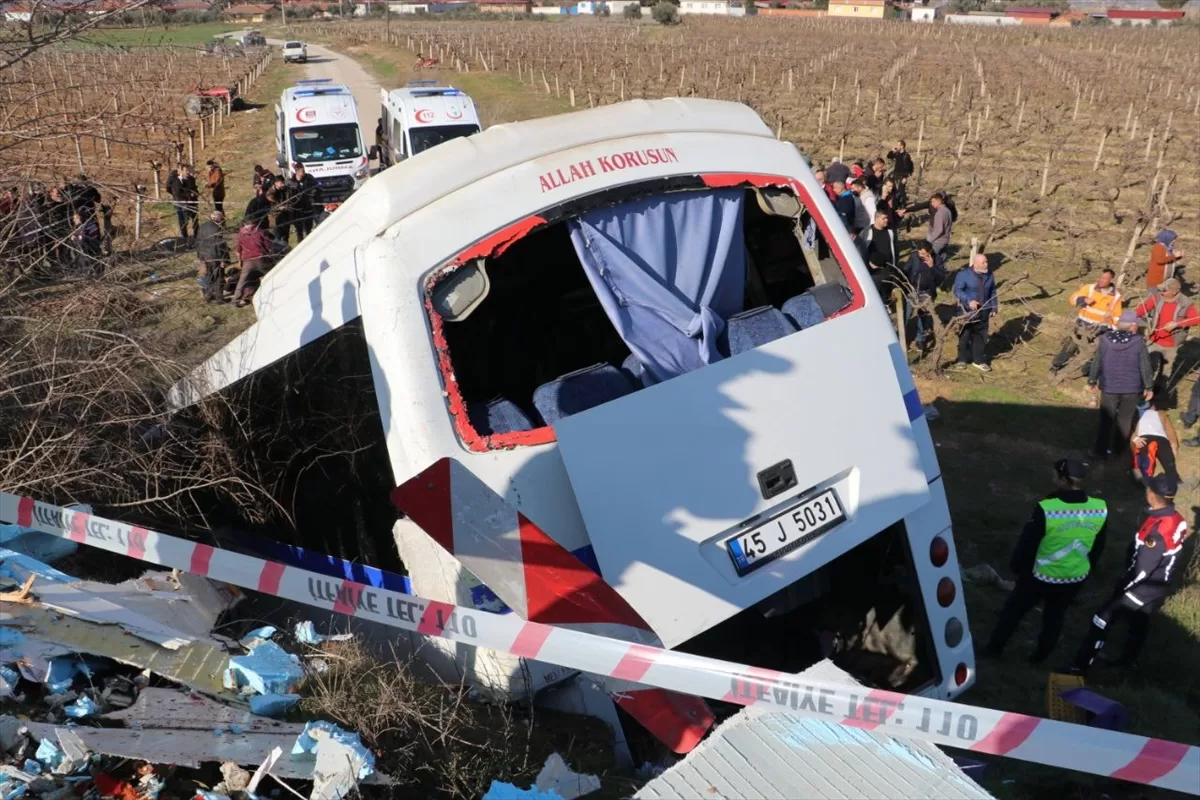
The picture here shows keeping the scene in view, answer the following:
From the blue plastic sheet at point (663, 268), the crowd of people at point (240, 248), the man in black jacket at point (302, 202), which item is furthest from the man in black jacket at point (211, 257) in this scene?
the blue plastic sheet at point (663, 268)

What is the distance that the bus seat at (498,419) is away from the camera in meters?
4.13

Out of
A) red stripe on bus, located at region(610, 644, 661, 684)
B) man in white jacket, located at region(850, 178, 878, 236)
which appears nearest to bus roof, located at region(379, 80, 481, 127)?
man in white jacket, located at region(850, 178, 878, 236)

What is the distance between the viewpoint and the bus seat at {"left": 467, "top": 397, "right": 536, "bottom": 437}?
413 centimetres

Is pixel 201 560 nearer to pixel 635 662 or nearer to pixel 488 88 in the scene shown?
pixel 635 662

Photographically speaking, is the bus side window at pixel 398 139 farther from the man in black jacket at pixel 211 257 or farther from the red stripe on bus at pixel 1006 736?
the red stripe on bus at pixel 1006 736

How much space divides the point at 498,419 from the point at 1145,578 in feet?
13.1

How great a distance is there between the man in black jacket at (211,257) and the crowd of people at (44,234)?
3386mm

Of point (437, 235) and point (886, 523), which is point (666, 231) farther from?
point (886, 523)

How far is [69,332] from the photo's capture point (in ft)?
19.0

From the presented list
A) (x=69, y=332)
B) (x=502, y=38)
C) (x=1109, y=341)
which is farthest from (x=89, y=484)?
(x=502, y=38)

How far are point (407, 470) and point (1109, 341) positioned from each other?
7192mm

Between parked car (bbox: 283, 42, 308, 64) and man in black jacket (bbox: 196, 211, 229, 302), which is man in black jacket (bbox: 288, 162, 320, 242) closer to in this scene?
man in black jacket (bbox: 196, 211, 229, 302)

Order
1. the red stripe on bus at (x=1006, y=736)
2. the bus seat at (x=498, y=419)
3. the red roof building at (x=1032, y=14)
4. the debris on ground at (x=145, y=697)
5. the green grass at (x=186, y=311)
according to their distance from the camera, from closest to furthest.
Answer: the red stripe on bus at (x=1006, y=736) < the debris on ground at (x=145, y=697) < the bus seat at (x=498, y=419) < the green grass at (x=186, y=311) < the red roof building at (x=1032, y=14)

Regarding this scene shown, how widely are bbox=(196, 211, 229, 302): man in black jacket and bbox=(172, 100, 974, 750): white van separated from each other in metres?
5.36
